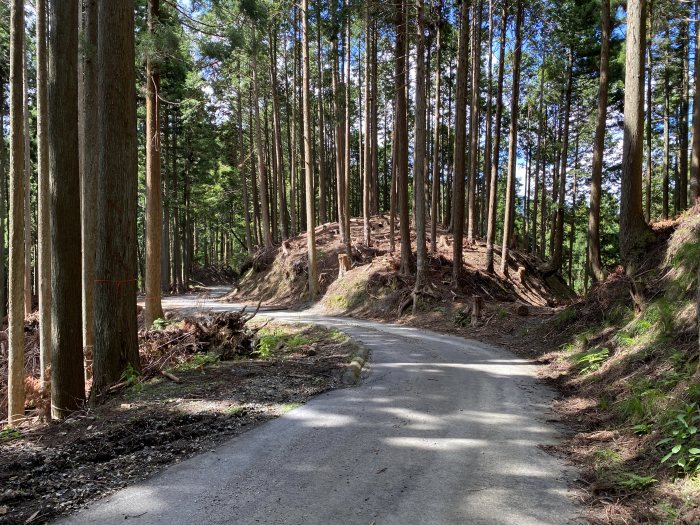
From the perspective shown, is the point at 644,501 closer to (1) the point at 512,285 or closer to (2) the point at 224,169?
(1) the point at 512,285

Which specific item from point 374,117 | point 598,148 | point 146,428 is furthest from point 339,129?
point 146,428

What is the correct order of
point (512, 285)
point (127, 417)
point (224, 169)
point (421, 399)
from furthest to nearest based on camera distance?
point (224, 169) → point (512, 285) → point (421, 399) → point (127, 417)

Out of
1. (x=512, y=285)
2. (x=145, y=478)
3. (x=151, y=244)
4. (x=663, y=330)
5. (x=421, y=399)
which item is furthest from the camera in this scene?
(x=512, y=285)

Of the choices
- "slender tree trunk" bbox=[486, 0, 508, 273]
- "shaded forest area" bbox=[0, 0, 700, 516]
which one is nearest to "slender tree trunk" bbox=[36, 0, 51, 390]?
"shaded forest area" bbox=[0, 0, 700, 516]

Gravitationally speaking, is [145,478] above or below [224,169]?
below

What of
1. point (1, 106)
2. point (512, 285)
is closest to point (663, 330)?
point (512, 285)

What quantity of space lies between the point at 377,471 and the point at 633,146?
9380 millimetres

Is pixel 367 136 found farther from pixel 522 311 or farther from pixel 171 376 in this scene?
pixel 171 376

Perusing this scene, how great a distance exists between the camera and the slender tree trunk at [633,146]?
9.71 metres

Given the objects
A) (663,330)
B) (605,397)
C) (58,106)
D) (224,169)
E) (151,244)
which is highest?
(224,169)

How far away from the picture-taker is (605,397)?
21.0ft

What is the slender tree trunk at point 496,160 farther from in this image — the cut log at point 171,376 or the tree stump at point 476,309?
the cut log at point 171,376

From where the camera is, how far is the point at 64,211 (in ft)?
22.4

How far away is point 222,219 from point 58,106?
40.3m
